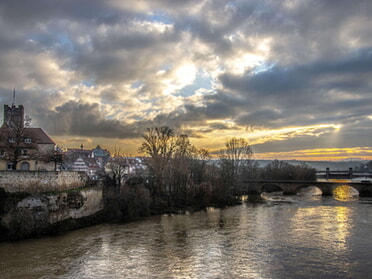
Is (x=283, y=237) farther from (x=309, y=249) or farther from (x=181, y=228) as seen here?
(x=181, y=228)

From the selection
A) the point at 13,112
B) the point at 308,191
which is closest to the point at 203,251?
the point at 13,112

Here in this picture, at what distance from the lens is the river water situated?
14.8m

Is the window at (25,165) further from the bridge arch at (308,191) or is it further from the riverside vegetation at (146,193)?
the bridge arch at (308,191)

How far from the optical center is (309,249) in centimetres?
1828

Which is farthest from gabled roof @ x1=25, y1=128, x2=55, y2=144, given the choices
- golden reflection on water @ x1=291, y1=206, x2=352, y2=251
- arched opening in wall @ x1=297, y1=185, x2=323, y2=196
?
arched opening in wall @ x1=297, y1=185, x2=323, y2=196

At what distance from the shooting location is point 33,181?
82.0 feet

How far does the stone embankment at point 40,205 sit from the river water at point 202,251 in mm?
1254

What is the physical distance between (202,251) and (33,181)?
603 inches

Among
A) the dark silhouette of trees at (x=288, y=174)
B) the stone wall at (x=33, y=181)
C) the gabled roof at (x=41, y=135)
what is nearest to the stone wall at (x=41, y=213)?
the stone wall at (x=33, y=181)

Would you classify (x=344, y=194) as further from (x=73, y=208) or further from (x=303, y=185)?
(x=73, y=208)

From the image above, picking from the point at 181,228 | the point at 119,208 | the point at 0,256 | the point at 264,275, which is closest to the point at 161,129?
the point at 119,208

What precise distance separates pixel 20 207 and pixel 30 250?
17.1 ft

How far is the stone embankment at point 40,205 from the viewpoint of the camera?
22047 mm

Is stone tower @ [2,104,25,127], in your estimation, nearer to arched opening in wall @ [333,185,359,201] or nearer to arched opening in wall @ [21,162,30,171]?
arched opening in wall @ [21,162,30,171]
